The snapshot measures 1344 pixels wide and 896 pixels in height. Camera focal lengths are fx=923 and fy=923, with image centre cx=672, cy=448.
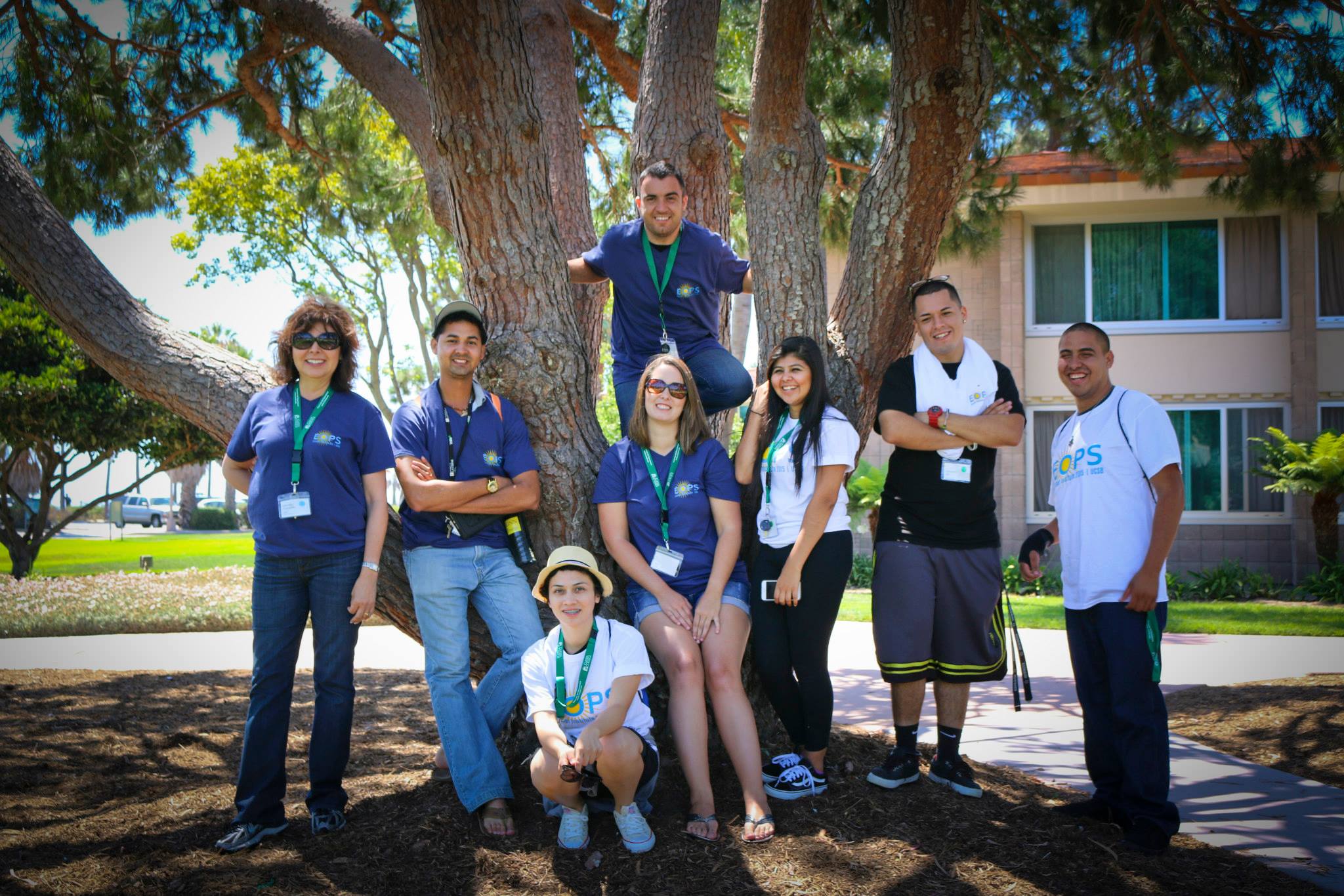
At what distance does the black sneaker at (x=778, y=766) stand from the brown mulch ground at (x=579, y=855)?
0.46ft

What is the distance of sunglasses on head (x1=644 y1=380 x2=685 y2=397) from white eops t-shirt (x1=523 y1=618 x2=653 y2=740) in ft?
3.27

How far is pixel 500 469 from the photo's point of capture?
3.97 m

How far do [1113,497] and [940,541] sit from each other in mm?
701

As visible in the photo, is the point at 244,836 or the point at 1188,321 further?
the point at 1188,321

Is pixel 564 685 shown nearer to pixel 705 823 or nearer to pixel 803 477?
pixel 705 823

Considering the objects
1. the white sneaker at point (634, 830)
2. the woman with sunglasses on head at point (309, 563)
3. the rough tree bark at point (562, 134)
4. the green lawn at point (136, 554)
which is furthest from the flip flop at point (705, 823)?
the green lawn at point (136, 554)

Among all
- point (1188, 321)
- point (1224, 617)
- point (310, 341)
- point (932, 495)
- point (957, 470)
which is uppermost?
point (1188, 321)

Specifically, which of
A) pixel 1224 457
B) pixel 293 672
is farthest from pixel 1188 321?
pixel 293 672

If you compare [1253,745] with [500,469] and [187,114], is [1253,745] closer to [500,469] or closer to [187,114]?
[500,469]

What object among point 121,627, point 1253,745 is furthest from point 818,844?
point 121,627

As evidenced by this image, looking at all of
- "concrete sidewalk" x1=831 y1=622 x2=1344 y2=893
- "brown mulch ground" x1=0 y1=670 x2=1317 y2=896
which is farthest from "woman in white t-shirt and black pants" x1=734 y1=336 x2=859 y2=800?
"concrete sidewalk" x1=831 y1=622 x2=1344 y2=893

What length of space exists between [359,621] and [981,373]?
9.36ft

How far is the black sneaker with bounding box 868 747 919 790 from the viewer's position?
4.00m

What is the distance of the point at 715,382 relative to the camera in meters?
4.39
